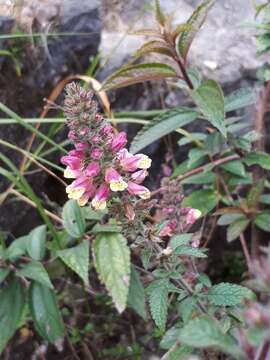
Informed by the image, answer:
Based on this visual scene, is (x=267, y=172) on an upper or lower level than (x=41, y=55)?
lower

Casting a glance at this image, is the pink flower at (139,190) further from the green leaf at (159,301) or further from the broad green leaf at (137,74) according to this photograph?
the broad green leaf at (137,74)

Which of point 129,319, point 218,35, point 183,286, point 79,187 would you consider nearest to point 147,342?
point 129,319

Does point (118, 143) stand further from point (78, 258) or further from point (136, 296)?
point (136, 296)

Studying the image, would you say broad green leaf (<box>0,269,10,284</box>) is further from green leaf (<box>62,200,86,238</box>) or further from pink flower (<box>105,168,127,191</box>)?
pink flower (<box>105,168,127,191</box>)

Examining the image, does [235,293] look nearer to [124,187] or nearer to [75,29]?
[124,187]

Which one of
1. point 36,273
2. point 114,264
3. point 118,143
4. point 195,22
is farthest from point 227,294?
point 195,22

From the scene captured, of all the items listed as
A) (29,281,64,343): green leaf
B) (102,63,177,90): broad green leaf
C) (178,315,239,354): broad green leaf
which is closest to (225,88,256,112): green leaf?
(102,63,177,90): broad green leaf

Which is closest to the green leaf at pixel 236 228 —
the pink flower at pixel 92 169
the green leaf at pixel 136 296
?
the green leaf at pixel 136 296

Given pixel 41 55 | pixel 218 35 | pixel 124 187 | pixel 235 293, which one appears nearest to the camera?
pixel 124 187
